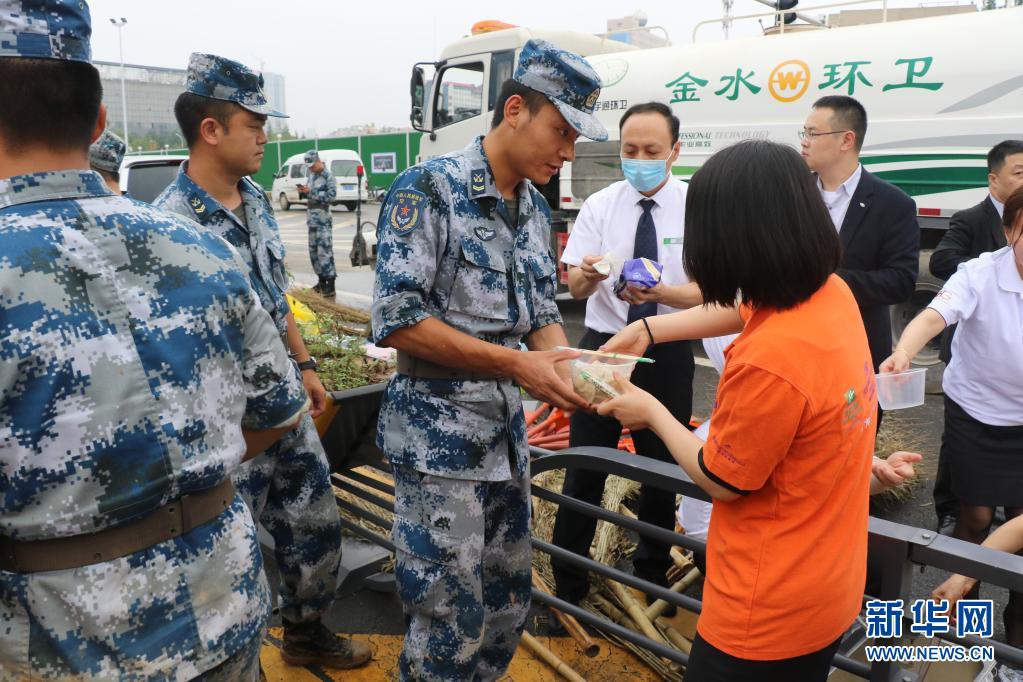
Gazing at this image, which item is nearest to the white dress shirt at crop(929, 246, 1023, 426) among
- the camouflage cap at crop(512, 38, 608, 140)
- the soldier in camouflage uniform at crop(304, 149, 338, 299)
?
the camouflage cap at crop(512, 38, 608, 140)

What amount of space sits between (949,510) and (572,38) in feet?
26.0

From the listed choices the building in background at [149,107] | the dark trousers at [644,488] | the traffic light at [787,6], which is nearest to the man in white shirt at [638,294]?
the dark trousers at [644,488]

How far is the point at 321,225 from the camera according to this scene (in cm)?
1087

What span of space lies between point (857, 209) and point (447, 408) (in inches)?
88.4

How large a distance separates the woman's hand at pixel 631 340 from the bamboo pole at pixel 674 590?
36.3 inches

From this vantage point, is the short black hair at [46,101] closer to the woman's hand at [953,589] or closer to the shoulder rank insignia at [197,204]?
the shoulder rank insignia at [197,204]

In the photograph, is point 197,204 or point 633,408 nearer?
point 633,408

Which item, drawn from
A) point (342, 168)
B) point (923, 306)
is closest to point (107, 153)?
point (923, 306)

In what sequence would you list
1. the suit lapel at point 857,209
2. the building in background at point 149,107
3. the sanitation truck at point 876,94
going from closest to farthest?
the suit lapel at point 857,209
the sanitation truck at point 876,94
the building in background at point 149,107

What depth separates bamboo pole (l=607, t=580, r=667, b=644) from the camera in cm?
267

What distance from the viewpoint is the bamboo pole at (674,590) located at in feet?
9.14

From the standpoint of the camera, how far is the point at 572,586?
9.43 feet

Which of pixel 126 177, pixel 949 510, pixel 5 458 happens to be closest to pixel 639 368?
pixel 949 510

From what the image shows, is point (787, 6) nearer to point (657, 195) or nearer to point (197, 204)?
point (657, 195)
